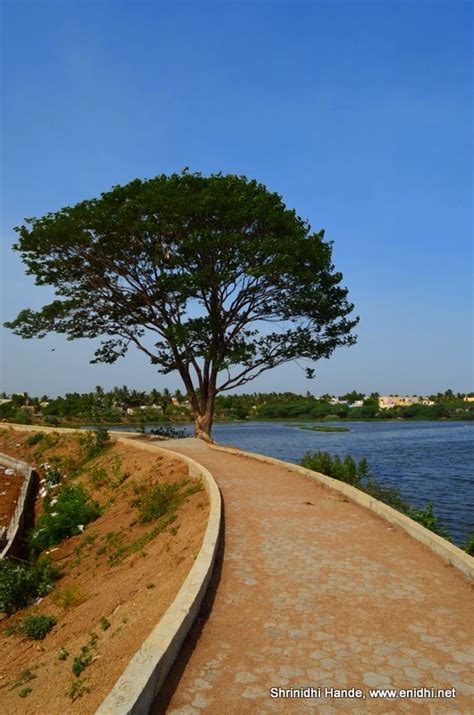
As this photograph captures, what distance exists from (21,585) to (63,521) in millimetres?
4403

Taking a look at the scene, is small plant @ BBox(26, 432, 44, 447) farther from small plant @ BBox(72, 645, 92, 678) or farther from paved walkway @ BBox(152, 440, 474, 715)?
small plant @ BBox(72, 645, 92, 678)

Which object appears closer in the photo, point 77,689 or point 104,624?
point 77,689

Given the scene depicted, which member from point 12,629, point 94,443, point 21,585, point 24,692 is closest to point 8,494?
point 94,443

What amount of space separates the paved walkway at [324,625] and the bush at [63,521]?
23.7 ft

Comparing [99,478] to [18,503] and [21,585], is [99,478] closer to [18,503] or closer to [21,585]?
[18,503]

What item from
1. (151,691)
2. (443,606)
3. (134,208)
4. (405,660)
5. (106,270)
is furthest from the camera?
(106,270)

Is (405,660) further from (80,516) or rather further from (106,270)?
(106,270)

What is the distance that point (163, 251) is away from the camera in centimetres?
2252

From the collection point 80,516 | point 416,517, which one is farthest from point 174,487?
point 416,517

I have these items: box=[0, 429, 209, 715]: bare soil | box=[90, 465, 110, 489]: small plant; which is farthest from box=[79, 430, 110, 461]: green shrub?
box=[0, 429, 209, 715]: bare soil

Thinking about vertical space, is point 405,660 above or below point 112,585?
above

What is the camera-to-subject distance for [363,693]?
3.98 m

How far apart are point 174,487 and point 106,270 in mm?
14029

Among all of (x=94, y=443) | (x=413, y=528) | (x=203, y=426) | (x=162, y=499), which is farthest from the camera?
(x=203, y=426)
